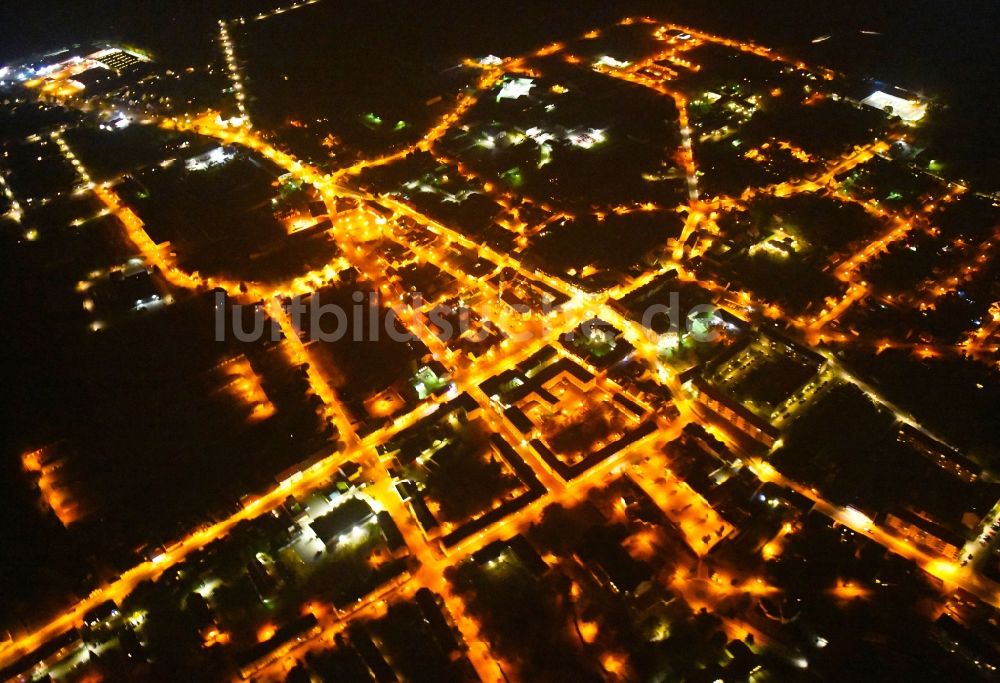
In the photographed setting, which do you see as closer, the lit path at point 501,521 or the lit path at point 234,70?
the lit path at point 501,521

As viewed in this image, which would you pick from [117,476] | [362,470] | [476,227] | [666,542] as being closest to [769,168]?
[476,227]

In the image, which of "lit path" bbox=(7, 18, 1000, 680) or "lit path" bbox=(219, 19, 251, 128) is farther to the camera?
"lit path" bbox=(219, 19, 251, 128)

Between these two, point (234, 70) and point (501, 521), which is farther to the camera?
point (234, 70)

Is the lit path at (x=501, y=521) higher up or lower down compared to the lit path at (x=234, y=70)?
lower down

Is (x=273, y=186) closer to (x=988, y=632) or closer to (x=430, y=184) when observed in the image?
(x=430, y=184)

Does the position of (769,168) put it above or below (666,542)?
above

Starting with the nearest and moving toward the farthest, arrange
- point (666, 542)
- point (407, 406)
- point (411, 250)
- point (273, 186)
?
point (666, 542)
point (407, 406)
point (411, 250)
point (273, 186)

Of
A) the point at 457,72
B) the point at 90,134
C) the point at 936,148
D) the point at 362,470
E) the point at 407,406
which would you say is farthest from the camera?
the point at 457,72

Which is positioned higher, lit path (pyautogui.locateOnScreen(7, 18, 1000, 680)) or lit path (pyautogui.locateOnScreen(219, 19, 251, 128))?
lit path (pyautogui.locateOnScreen(219, 19, 251, 128))

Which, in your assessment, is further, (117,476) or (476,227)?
(476,227)

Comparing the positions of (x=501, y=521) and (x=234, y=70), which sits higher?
(x=234, y=70)

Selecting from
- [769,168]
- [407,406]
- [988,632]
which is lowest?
[988,632]
